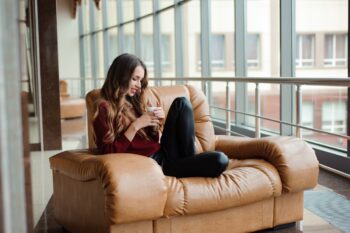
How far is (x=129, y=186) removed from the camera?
1814 millimetres

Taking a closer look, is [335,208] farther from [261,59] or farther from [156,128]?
[261,59]

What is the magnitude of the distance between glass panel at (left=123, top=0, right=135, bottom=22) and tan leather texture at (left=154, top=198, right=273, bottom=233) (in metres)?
7.71

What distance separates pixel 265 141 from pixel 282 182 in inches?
9.3

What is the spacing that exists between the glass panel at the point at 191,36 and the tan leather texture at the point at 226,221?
4891 mm

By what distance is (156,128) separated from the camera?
94.7 inches

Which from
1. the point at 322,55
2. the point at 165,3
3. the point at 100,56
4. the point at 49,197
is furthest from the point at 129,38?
the point at 49,197

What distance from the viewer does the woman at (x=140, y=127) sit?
7.25ft

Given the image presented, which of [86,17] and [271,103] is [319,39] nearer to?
[271,103]

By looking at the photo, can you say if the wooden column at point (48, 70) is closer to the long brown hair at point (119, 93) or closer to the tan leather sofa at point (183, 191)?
the tan leather sofa at point (183, 191)

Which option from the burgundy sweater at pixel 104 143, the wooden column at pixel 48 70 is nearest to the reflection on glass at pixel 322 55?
the burgundy sweater at pixel 104 143

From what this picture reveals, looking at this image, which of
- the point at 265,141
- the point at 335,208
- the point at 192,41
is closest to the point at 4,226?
the point at 265,141

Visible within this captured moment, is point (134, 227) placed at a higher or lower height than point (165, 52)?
lower

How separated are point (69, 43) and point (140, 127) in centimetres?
1194

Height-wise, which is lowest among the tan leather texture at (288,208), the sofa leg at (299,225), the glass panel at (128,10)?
the sofa leg at (299,225)
